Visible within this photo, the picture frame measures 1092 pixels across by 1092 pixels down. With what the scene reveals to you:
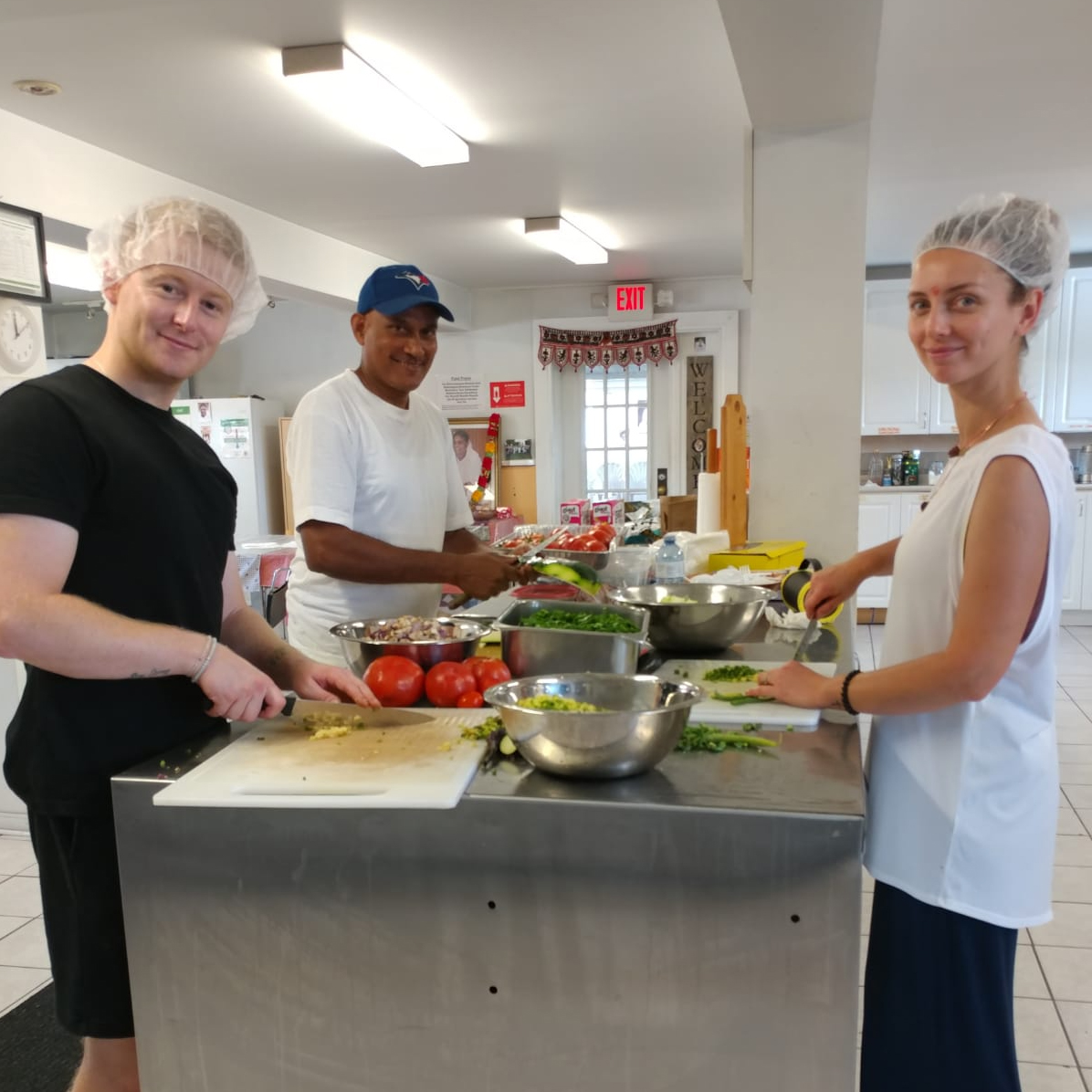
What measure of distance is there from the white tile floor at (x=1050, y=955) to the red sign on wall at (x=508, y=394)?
509cm

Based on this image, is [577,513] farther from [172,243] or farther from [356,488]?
[172,243]

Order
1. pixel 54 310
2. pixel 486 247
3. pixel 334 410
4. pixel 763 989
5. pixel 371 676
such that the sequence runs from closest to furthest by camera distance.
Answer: pixel 763 989
pixel 371 676
pixel 334 410
pixel 486 247
pixel 54 310

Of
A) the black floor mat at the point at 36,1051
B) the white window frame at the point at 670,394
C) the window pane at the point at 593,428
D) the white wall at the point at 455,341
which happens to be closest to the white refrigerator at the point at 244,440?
the white wall at the point at 455,341

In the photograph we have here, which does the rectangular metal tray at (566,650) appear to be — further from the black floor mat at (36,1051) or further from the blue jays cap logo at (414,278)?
the black floor mat at (36,1051)

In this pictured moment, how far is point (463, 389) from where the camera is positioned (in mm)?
7895

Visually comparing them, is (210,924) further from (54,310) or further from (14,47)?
(54,310)

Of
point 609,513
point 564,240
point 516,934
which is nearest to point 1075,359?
point 564,240

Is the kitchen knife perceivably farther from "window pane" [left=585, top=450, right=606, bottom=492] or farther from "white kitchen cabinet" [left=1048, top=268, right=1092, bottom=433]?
"window pane" [left=585, top=450, right=606, bottom=492]

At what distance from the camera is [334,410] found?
219cm

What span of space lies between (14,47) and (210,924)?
2.84m

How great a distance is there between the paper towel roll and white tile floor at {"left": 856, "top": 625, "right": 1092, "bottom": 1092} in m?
1.35

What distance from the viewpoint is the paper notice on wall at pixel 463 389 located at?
787cm

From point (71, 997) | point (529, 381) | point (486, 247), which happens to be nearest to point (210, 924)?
point (71, 997)

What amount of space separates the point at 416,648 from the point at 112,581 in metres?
0.56
